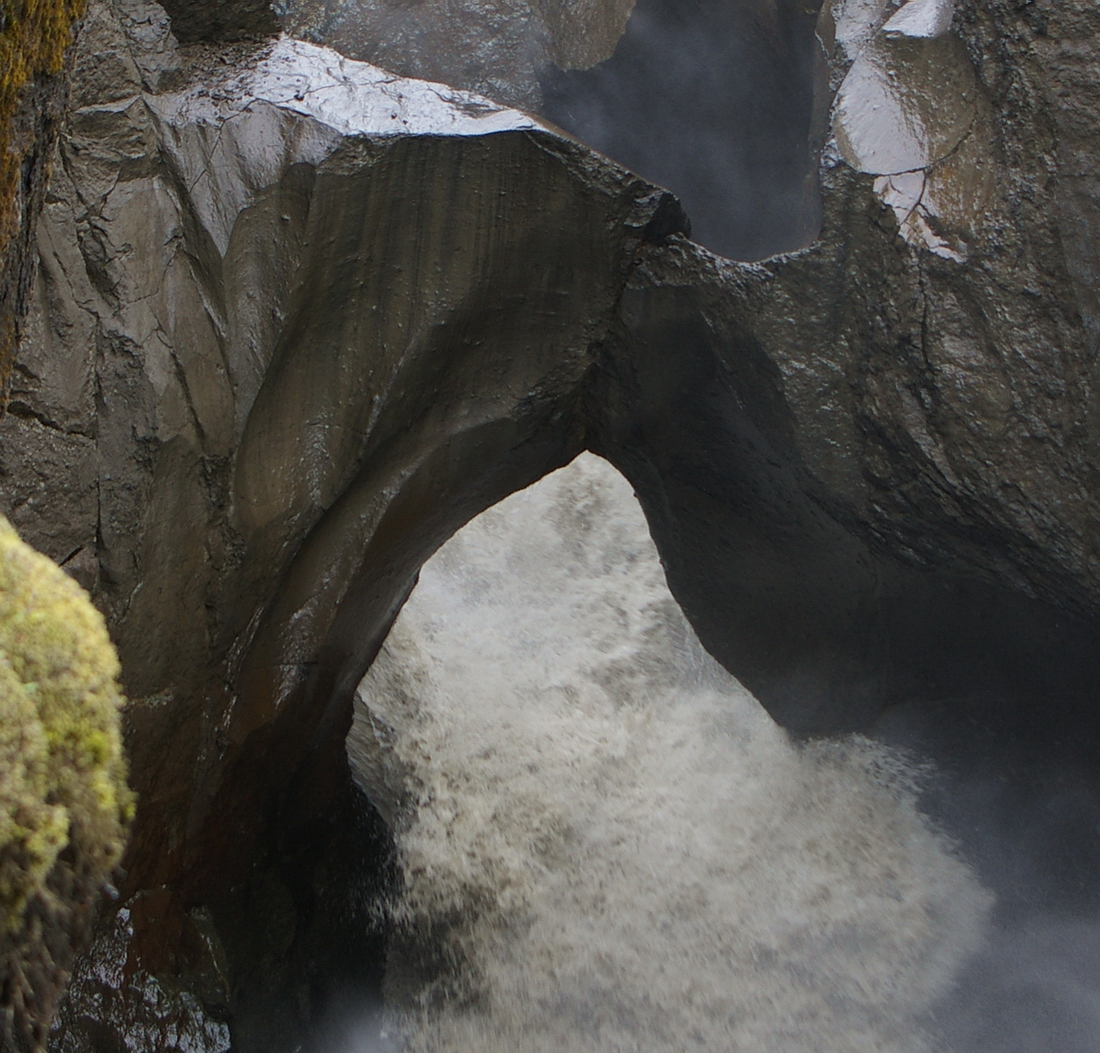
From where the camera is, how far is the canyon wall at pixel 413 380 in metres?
2.49

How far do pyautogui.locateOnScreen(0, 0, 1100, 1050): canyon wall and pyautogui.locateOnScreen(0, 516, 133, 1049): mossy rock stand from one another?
50.6 inches

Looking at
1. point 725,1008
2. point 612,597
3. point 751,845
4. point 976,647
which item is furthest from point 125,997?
point 612,597

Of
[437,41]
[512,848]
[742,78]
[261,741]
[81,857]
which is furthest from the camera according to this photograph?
[437,41]

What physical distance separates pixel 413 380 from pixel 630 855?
217 cm

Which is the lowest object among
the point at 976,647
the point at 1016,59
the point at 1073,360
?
the point at 976,647

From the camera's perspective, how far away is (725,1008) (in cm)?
345

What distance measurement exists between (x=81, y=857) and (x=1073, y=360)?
251 centimetres

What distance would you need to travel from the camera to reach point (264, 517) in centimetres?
283

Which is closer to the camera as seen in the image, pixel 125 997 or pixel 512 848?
pixel 125 997

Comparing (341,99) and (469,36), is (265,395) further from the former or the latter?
(469,36)

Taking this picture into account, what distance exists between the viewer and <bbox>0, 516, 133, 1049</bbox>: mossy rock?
96 cm

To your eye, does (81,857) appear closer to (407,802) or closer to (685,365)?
(685,365)

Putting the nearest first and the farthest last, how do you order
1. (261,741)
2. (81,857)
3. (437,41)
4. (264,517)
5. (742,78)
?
(81,857) → (264,517) → (261,741) → (742,78) → (437,41)

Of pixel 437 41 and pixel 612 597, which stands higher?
pixel 437 41
